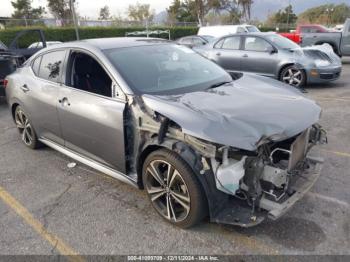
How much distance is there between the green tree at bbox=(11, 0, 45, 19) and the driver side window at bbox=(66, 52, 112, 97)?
47452 millimetres

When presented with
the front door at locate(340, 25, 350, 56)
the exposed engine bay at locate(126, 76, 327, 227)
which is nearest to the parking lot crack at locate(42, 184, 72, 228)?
the exposed engine bay at locate(126, 76, 327, 227)

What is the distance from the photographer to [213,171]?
2547mm

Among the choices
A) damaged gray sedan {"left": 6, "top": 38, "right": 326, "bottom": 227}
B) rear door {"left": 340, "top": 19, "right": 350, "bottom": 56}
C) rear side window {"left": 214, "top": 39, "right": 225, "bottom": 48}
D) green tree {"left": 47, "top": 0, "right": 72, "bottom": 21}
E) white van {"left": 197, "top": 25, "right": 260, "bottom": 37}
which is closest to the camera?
damaged gray sedan {"left": 6, "top": 38, "right": 326, "bottom": 227}

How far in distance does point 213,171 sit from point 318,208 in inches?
52.2

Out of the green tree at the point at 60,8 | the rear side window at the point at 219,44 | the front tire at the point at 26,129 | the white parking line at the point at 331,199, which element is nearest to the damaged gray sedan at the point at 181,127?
the white parking line at the point at 331,199

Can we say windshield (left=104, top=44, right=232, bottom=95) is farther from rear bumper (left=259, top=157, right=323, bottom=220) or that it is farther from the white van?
the white van

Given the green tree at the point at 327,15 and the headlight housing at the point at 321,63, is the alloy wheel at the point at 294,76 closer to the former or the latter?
the headlight housing at the point at 321,63

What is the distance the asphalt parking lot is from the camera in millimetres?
2705

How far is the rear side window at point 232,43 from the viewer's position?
30.1 feet

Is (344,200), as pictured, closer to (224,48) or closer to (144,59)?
(144,59)

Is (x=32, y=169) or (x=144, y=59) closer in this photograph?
(x=144, y=59)

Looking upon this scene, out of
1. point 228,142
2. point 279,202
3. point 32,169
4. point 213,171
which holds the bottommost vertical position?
point 32,169

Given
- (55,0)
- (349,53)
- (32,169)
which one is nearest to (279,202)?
(32,169)

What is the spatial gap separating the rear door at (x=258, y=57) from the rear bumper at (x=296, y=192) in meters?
5.72
